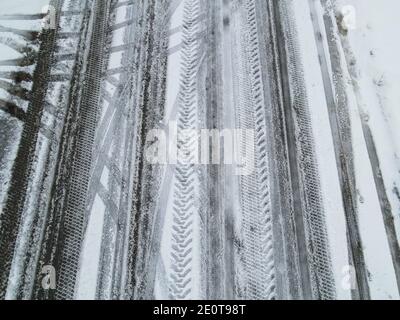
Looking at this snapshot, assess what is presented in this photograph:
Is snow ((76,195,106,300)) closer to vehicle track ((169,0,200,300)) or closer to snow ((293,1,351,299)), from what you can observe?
vehicle track ((169,0,200,300))

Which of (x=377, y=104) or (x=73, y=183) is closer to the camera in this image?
(x=73, y=183)

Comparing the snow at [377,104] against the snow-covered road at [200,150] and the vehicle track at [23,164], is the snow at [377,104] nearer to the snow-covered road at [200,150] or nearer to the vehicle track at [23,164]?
the snow-covered road at [200,150]

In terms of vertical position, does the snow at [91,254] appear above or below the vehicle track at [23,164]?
below

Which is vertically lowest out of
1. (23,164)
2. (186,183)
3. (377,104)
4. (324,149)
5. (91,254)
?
(91,254)

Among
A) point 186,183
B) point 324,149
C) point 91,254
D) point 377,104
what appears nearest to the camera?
point 91,254

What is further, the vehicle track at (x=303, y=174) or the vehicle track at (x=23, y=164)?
the vehicle track at (x=23, y=164)

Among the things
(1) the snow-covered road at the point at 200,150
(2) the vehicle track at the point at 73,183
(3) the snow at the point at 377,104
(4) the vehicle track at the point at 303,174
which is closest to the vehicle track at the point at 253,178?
(1) the snow-covered road at the point at 200,150

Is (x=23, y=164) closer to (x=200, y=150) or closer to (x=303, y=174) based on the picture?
(x=200, y=150)

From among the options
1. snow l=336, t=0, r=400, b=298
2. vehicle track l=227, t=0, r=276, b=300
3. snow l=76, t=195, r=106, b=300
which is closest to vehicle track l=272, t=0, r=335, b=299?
vehicle track l=227, t=0, r=276, b=300

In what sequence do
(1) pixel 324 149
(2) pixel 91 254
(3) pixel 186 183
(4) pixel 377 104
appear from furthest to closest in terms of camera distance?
1. (4) pixel 377 104
2. (1) pixel 324 149
3. (3) pixel 186 183
4. (2) pixel 91 254

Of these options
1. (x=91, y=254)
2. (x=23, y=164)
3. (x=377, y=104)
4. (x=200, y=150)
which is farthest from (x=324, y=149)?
(x=23, y=164)

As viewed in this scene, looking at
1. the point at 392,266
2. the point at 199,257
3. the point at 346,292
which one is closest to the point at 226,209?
the point at 199,257

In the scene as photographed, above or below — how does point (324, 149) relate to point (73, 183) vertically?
above
